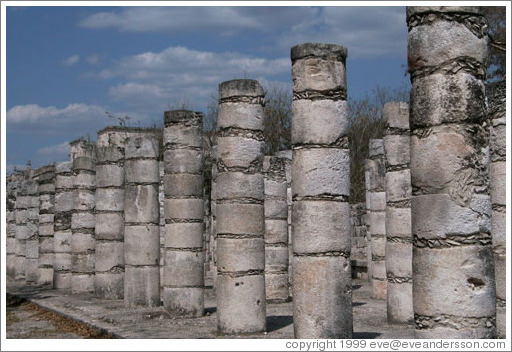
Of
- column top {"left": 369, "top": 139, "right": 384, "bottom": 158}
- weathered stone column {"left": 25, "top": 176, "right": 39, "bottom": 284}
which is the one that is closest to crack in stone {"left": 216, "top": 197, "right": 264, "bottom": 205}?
column top {"left": 369, "top": 139, "right": 384, "bottom": 158}

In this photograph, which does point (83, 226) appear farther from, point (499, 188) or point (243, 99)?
point (499, 188)

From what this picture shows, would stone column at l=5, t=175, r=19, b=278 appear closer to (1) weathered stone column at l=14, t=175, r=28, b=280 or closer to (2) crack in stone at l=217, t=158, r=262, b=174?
(1) weathered stone column at l=14, t=175, r=28, b=280

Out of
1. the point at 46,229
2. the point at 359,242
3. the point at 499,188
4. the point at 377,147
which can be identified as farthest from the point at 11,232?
the point at 499,188

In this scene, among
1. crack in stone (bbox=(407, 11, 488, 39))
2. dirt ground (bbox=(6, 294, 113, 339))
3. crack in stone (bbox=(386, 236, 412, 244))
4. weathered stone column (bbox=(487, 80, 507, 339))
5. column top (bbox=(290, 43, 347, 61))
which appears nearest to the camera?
crack in stone (bbox=(407, 11, 488, 39))

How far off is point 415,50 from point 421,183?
1255 millimetres

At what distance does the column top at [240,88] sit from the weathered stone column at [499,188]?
12.3 ft

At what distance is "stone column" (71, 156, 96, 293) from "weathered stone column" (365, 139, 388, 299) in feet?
22.2

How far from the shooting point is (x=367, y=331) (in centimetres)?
1149

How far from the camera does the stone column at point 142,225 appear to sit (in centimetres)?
1554

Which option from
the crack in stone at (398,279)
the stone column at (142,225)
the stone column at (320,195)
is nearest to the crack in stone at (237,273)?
the stone column at (320,195)

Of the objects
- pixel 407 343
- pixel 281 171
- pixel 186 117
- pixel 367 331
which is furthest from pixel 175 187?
pixel 407 343

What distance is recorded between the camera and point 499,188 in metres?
9.23

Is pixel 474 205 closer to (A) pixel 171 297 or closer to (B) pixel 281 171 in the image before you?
(A) pixel 171 297

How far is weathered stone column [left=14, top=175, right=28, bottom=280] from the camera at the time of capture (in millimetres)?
25516
